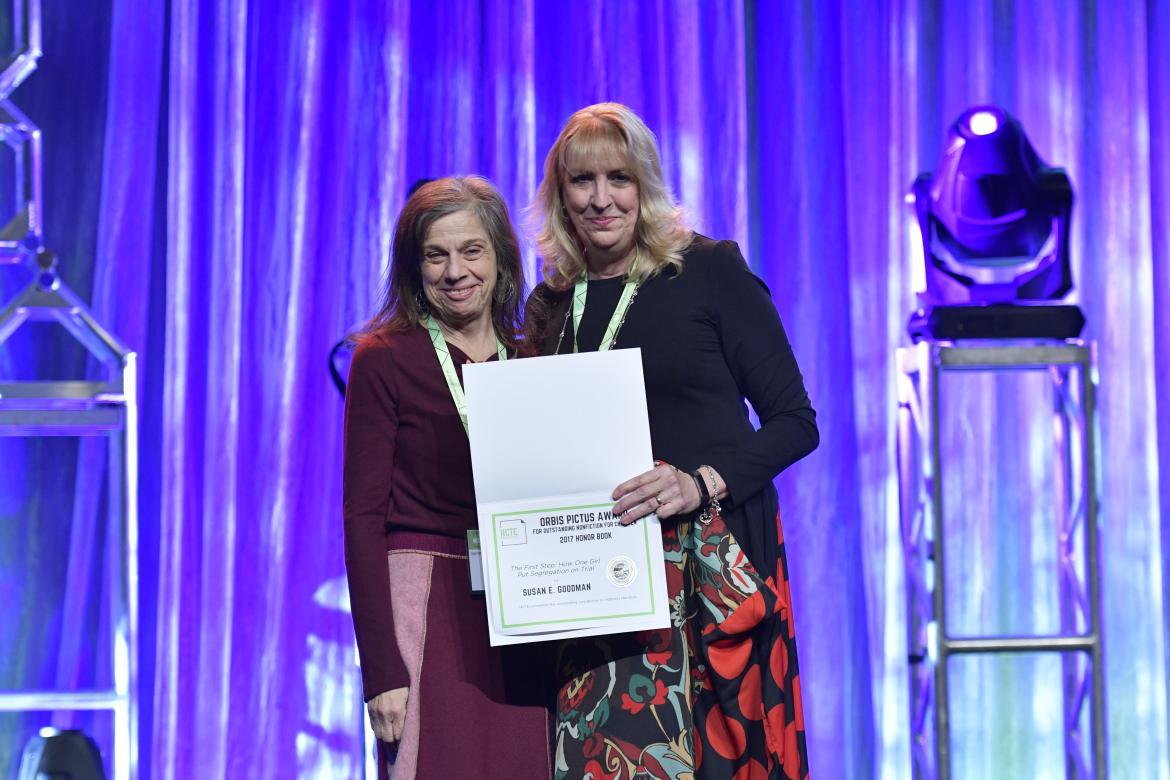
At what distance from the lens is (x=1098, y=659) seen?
A: 2.18 meters

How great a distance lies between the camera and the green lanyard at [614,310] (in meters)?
1.51

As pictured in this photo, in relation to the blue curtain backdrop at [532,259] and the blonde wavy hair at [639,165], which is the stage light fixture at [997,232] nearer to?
the blue curtain backdrop at [532,259]

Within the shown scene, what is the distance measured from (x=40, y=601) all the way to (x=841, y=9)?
2.16 meters

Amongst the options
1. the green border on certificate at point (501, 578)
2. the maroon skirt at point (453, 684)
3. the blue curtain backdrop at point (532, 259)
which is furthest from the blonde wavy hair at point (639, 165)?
the blue curtain backdrop at point (532, 259)

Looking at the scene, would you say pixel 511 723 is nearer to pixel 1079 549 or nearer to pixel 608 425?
pixel 608 425

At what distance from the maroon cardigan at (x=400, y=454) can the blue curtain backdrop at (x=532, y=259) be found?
45.6 inches

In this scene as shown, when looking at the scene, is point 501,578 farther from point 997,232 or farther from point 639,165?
point 997,232

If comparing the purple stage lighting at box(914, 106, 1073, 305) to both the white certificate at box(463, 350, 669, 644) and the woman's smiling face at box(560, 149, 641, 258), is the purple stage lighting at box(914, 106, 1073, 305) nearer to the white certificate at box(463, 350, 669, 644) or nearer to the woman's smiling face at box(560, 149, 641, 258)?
the woman's smiling face at box(560, 149, 641, 258)

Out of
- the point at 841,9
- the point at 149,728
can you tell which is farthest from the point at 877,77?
the point at 149,728

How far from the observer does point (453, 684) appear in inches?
56.9

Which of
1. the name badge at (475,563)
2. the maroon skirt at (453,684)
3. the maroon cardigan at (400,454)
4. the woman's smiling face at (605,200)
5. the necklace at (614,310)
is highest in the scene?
the woman's smiling face at (605,200)

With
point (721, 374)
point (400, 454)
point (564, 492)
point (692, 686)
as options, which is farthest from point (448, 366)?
point (692, 686)

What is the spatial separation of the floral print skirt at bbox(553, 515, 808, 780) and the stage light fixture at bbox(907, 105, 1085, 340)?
90cm

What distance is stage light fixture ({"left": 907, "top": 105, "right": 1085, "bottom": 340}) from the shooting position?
2.14 metres
